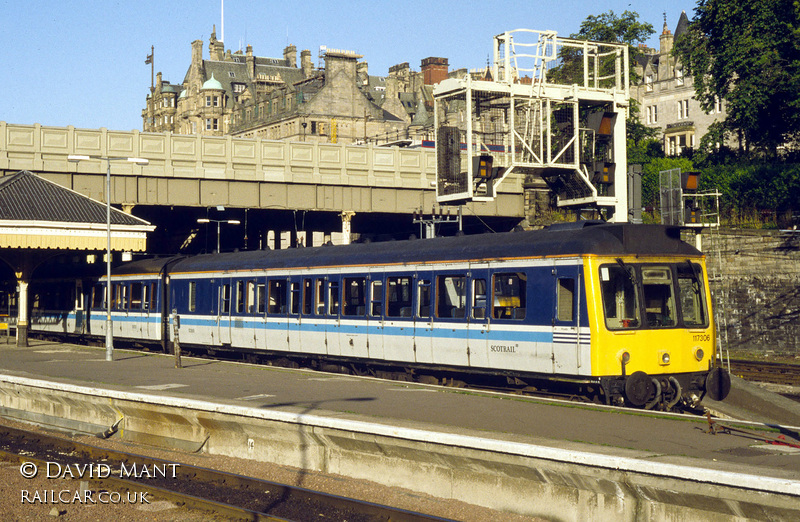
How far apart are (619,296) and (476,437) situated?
225 inches

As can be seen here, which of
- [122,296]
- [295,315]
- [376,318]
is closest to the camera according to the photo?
[376,318]

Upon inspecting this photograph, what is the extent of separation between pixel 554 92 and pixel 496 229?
30015mm

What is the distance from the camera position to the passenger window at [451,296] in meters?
18.7

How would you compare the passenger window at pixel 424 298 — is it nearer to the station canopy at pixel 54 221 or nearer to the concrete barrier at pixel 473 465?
the concrete barrier at pixel 473 465

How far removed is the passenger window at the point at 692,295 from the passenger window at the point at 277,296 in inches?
430

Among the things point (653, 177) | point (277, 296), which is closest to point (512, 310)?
point (277, 296)

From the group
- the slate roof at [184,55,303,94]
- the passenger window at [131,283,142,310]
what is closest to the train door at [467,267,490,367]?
the passenger window at [131,283,142,310]

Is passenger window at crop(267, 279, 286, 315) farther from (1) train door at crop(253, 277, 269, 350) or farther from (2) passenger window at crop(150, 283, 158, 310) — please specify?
(2) passenger window at crop(150, 283, 158, 310)

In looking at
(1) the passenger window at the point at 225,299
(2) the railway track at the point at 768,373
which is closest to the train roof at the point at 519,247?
(1) the passenger window at the point at 225,299

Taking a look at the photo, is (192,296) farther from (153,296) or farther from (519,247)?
(519,247)

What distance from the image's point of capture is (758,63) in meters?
47.2

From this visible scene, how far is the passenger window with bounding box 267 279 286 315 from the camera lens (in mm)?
24519

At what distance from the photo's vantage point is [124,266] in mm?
34656

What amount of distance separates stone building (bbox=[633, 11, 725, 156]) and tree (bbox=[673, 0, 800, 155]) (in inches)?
1607
